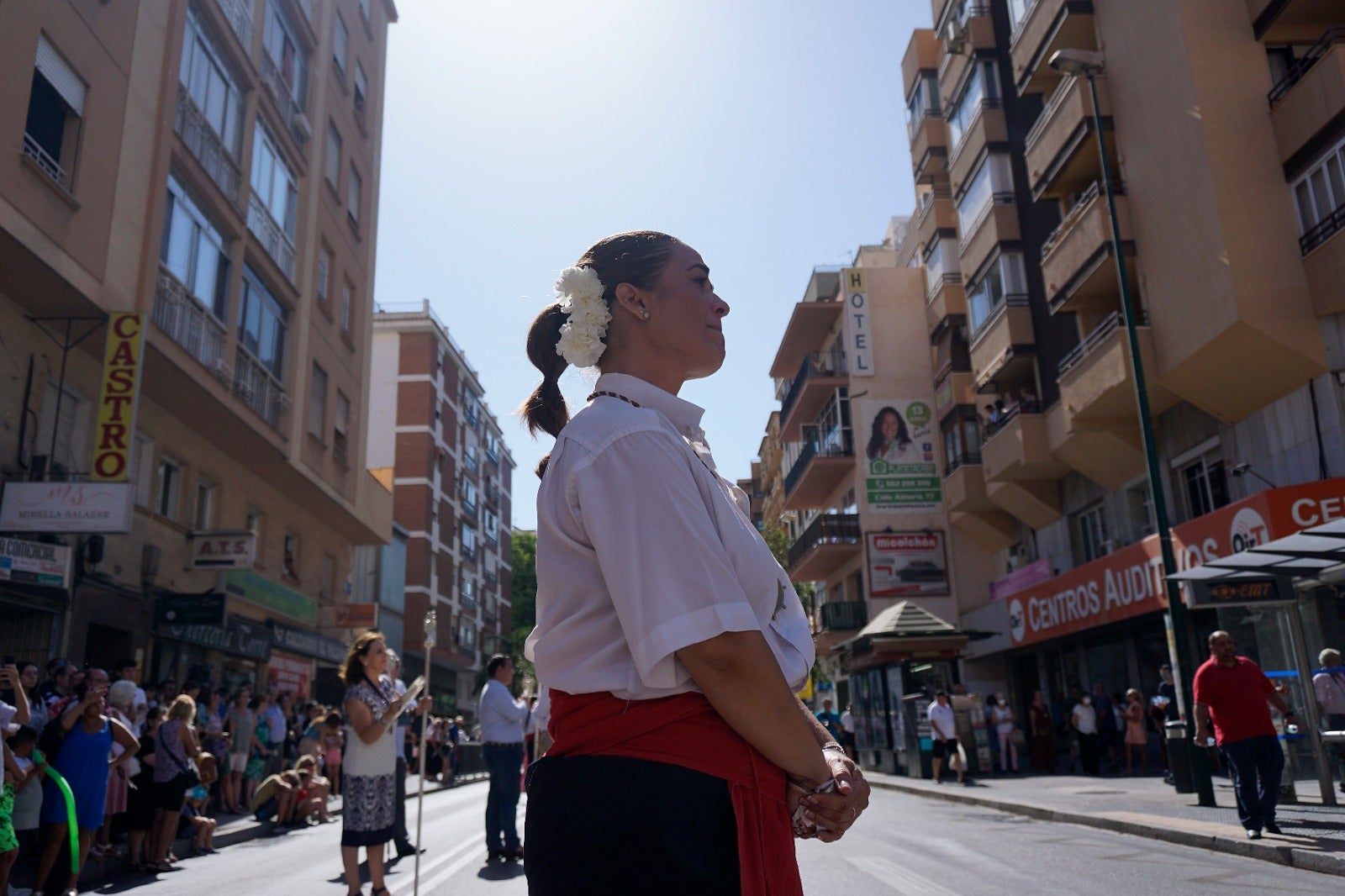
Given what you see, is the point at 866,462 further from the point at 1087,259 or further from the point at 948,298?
the point at 1087,259

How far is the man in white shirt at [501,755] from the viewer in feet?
33.9

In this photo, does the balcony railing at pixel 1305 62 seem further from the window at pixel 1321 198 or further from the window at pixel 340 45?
the window at pixel 340 45

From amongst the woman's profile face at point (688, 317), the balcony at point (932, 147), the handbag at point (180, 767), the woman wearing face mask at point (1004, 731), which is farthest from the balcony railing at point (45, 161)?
the balcony at point (932, 147)

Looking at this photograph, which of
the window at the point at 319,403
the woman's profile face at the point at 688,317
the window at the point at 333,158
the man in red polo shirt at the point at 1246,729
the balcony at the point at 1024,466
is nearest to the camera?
the woman's profile face at the point at 688,317

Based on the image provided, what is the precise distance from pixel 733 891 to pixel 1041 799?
15.1m

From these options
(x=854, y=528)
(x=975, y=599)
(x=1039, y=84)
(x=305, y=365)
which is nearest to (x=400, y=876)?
(x=305, y=365)

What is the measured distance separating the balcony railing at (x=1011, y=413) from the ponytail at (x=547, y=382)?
24.1 metres

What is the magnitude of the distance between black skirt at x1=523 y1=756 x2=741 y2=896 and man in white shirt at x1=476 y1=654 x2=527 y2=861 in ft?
28.6

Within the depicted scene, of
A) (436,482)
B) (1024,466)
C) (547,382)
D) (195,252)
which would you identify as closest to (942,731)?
(1024,466)

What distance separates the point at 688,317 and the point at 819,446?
3941 centimetres

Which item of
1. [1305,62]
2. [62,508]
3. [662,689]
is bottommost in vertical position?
[662,689]

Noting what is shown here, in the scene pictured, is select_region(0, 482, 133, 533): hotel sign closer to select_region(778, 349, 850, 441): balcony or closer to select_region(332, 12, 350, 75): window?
select_region(332, 12, 350, 75): window

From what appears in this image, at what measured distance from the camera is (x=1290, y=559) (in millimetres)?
11625

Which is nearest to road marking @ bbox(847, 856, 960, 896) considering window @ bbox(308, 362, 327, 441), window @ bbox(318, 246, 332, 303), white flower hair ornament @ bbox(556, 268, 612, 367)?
white flower hair ornament @ bbox(556, 268, 612, 367)
